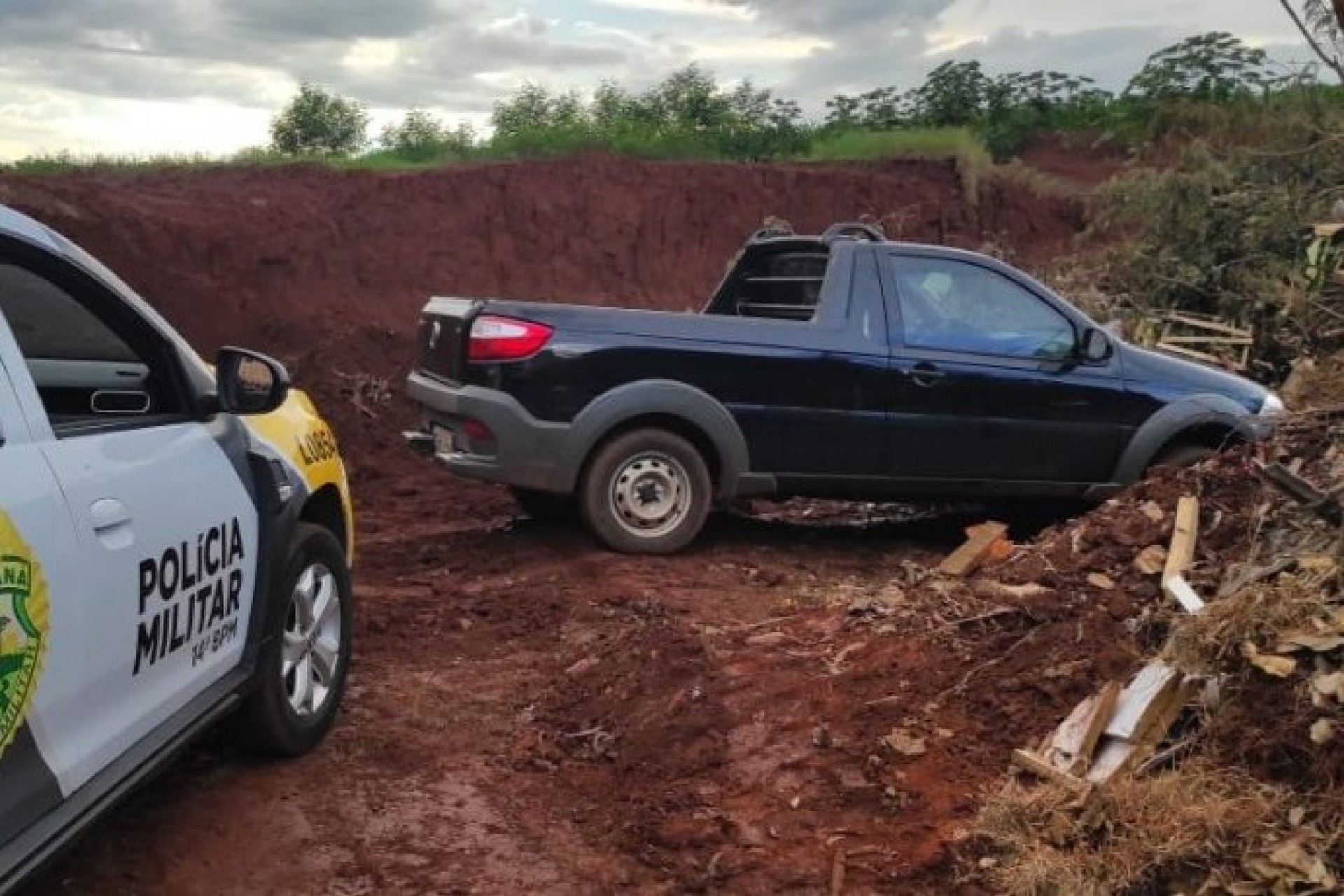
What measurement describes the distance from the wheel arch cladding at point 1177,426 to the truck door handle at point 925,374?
1360mm

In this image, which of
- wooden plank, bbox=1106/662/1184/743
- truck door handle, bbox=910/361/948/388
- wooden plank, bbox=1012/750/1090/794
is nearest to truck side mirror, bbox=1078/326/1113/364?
truck door handle, bbox=910/361/948/388

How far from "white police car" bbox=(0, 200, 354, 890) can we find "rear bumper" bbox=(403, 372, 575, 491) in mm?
2252

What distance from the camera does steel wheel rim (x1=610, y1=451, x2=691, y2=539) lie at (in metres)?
7.75

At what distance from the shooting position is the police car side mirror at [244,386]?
13.5 ft

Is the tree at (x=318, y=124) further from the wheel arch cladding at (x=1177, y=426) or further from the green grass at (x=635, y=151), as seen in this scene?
the wheel arch cladding at (x=1177, y=426)

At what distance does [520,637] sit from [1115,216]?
40.2ft

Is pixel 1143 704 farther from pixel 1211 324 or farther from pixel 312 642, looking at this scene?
pixel 1211 324

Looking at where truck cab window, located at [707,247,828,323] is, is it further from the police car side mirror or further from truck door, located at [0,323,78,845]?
truck door, located at [0,323,78,845]

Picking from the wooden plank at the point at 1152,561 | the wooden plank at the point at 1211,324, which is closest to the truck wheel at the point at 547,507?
the wooden plank at the point at 1152,561

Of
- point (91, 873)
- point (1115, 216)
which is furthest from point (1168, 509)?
point (1115, 216)

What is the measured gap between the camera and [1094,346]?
8430 mm

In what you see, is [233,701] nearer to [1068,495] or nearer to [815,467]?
[815,467]

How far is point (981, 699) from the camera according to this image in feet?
15.6

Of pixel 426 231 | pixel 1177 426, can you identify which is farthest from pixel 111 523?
pixel 426 231
